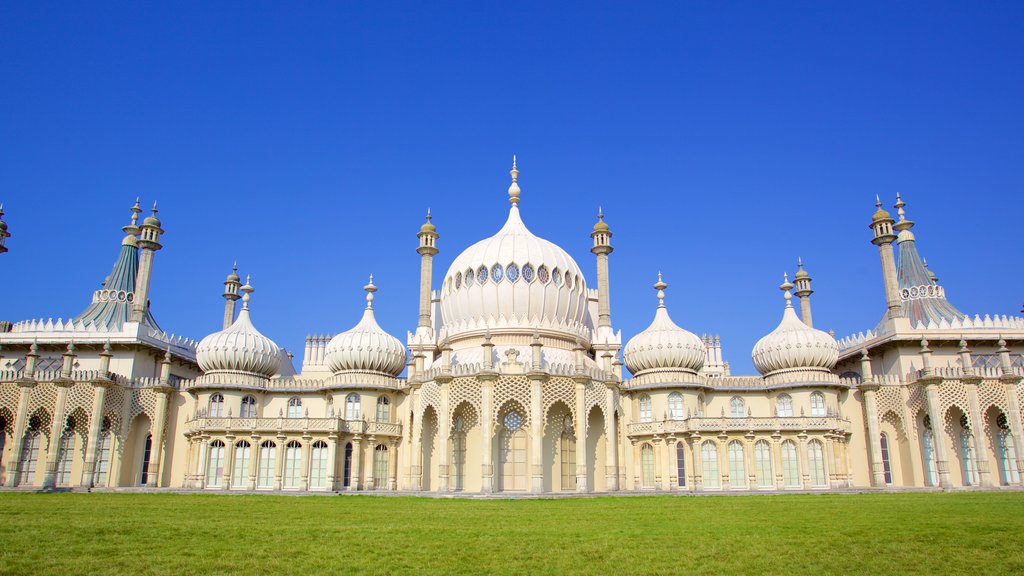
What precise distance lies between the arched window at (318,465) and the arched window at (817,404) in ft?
85.9

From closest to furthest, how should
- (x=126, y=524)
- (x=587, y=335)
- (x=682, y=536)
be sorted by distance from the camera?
(x=682, y=536), (x=126, y=524), (x=587, y=335)

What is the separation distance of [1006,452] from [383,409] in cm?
3389

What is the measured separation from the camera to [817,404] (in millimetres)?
39375

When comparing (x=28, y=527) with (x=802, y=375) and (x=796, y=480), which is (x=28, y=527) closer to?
(x=796, y=480)

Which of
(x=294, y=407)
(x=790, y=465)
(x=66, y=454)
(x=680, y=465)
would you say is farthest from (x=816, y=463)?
(x=66, y=454)

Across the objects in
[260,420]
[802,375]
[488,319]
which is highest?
[488,319]

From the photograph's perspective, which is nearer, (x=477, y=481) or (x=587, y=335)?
(x=477, y=481)

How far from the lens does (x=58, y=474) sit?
39969 mm

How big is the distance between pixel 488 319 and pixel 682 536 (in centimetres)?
2618

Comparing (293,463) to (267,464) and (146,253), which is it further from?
(146,253)

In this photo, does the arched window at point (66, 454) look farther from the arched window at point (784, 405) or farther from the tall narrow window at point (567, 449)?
the arched window at point (784, 405)

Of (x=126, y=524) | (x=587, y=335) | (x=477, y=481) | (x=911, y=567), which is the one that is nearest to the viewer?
(x=911, y=567)

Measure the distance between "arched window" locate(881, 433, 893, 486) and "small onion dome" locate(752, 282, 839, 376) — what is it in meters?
4.79

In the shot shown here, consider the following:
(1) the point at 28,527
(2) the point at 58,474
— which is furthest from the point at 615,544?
(2) the point at 58,474
